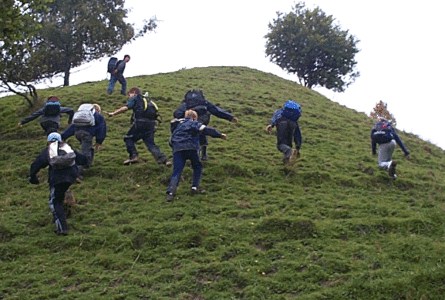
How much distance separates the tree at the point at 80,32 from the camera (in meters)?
38.0

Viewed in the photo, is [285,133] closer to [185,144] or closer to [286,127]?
[286,127]

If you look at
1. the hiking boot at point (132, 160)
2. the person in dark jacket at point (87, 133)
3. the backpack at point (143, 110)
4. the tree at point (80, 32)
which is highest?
the tree at point (80, 32)

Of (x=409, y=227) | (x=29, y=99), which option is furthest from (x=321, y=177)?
(x=29, y=99)

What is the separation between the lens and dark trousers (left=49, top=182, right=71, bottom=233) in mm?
13328

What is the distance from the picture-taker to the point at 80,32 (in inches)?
1510

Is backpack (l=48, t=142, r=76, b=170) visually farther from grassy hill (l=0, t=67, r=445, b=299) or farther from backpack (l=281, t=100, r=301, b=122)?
backpack (l=281, t=100, r=301, b=122)

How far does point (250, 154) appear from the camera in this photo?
70.6ft

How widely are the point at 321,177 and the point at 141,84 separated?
17450mm

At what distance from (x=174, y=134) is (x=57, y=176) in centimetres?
344

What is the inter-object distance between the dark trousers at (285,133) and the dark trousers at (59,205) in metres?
7.11

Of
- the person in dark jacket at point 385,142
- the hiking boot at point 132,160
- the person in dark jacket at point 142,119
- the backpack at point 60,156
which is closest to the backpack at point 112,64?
the hiking boot at point 132,160

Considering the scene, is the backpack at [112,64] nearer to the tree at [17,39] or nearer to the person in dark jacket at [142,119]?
the tree at [17,39]

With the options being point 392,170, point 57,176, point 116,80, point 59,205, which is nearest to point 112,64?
point 116,80

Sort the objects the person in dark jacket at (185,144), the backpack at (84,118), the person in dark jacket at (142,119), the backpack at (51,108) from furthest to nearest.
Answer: the backpack at (51,108) → the person in dark jacket at (142,119) → the backpack at (84,118) → the person in dark jacket at (185,144)
